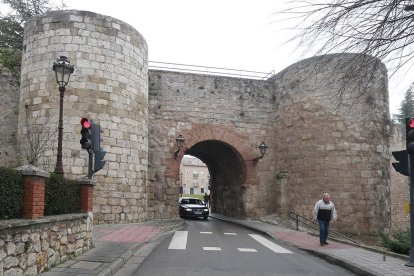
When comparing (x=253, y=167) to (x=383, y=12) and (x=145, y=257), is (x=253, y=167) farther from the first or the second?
(x=383, y=12)

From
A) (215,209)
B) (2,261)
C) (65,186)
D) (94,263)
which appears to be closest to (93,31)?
(65,186)

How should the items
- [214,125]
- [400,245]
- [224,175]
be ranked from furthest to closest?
[224,175] → [214,125] → [400,245]

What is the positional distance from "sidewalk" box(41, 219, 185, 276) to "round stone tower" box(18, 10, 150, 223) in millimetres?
1489

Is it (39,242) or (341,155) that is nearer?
(39,242)

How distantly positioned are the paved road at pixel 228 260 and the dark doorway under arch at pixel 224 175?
831cm

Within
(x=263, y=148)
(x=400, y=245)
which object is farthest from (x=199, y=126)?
(x=400, y=245)

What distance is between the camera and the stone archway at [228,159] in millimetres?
18688

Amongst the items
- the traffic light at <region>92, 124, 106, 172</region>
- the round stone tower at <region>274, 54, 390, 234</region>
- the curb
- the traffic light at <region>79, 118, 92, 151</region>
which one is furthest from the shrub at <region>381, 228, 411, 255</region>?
the traffic light at <region>79, 118, 92, 151</region>

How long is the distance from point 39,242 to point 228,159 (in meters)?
16.0

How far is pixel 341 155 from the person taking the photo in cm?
1703

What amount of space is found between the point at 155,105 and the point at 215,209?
33.1 ft

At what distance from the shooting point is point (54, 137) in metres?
13.8

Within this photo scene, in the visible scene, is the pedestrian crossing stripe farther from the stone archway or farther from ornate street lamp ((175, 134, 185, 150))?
the stone archway

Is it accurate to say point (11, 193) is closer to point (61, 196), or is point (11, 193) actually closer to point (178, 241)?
point (61, 196)
